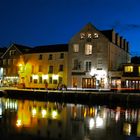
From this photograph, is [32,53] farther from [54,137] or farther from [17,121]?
[54,137]

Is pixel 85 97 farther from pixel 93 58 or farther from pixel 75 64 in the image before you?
pixel 75 64

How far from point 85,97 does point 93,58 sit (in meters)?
15.0

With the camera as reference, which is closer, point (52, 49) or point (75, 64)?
point (75, 64)

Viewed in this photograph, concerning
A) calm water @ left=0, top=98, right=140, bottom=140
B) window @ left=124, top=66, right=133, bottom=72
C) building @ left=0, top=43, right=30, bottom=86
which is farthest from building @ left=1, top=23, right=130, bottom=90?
calm water @ left=0, top=98, right=140, bottom=140

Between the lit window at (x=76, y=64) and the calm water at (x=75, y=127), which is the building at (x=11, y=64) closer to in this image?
the lit window at (x=76, y=64)

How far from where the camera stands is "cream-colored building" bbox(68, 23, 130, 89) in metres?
68.8

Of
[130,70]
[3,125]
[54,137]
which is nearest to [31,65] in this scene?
[130,70]

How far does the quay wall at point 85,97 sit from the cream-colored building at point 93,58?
1021cm

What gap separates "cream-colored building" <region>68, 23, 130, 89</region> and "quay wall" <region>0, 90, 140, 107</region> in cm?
1021

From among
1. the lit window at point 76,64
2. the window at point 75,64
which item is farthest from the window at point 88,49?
the window at point 75,64

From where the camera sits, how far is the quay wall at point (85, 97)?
53.1m

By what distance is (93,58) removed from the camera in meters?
70.9

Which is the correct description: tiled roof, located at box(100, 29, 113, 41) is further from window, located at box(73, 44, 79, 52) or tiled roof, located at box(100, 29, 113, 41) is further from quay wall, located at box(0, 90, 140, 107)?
quay wall, located at box(0, 90, 140, 107)

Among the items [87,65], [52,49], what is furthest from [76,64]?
[52,49]
